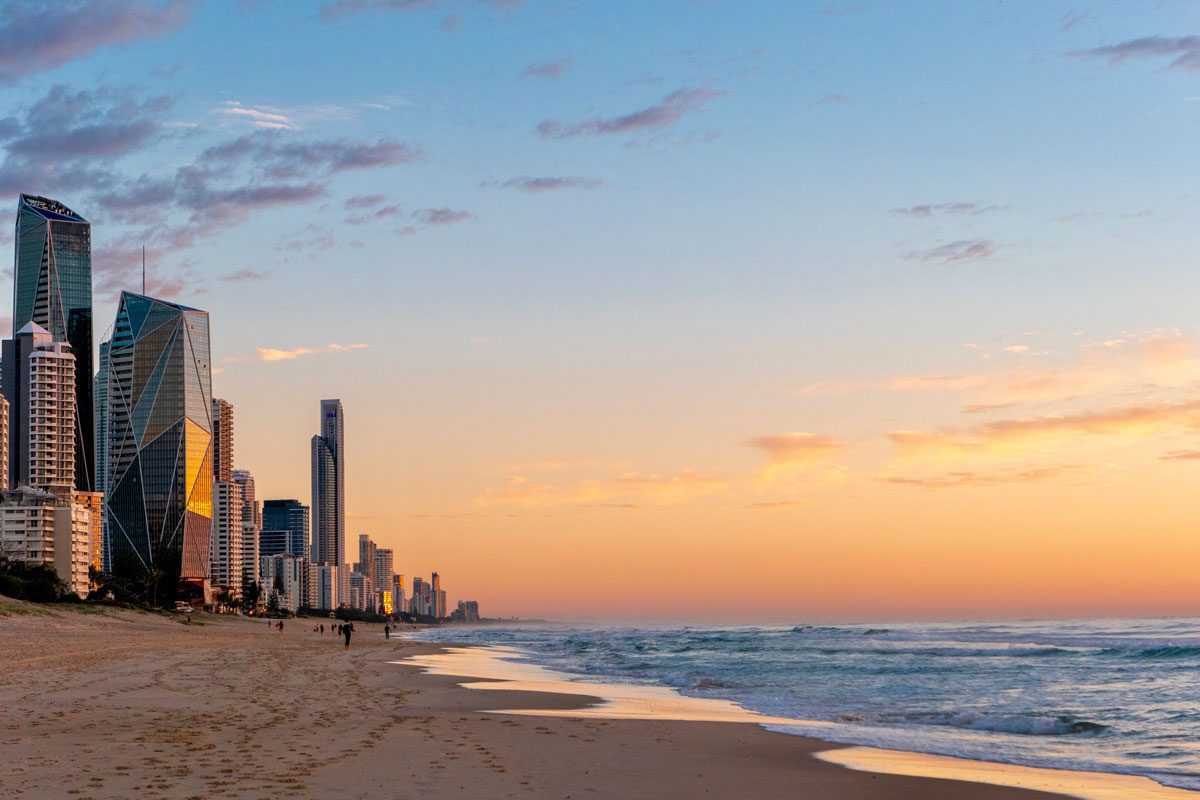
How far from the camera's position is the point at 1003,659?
56062mm

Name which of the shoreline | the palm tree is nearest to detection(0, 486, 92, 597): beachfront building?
the palm tree

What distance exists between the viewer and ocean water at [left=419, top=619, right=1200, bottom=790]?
21594 mm

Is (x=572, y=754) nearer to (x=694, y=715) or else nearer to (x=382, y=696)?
(x=694, y=715)

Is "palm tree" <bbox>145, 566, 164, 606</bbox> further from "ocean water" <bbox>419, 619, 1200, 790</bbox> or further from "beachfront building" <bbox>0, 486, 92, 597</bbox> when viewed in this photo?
"ocean water" <bbox>419, 619, 1200, 790</bbox>

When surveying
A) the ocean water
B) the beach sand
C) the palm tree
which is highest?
the beach sand

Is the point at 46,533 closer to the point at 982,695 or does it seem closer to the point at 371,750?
the point at 982,695

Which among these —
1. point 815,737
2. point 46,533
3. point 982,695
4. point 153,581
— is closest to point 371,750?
point 815,737

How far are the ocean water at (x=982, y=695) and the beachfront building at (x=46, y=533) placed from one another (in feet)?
437

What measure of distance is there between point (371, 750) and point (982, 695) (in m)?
23.3

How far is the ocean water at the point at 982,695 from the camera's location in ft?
70.8

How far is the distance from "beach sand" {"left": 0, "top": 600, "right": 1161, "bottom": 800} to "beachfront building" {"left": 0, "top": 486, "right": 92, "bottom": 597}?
6140 inches

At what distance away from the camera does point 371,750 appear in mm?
16984

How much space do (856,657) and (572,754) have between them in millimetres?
44771

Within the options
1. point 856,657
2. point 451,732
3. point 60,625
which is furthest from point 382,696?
point 60,625
